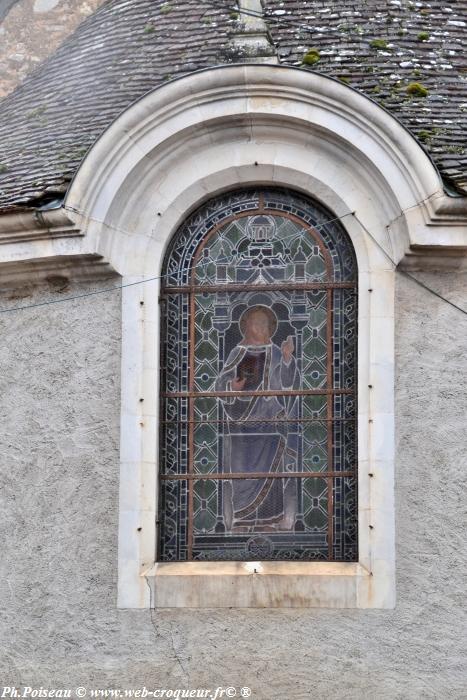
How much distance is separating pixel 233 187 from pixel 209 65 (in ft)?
3.56

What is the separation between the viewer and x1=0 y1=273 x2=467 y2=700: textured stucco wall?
36.7ft

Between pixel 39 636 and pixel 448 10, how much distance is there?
6198 millimetres

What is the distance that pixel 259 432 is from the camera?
Result: 38.9 feet

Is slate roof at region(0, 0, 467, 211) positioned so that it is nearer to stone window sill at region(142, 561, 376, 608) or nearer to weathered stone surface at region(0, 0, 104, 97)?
weathered stone surface at region(0, 0, 104, 97)

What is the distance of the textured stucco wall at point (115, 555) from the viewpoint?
440 inches

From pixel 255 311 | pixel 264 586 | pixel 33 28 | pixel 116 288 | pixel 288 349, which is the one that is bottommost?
pixel 264 586

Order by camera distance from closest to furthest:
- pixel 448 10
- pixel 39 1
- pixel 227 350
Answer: pixel 227 350, pixel 448 10, pixel 39 1

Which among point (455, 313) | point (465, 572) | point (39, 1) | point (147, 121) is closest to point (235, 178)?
point (147, 121)

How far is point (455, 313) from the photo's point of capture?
11.6 meters

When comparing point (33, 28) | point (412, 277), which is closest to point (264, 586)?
point (412, 277)

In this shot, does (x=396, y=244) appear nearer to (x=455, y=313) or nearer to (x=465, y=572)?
(x=455, y=313)

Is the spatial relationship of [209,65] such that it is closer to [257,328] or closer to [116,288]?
[116,288]

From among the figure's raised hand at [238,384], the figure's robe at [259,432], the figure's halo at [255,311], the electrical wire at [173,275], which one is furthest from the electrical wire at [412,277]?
the figure's raised hand at [238,384]

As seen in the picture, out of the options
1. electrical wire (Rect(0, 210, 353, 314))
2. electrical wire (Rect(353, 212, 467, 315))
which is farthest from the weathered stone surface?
electrical wire (Rect(353, 212, 467, 315))
